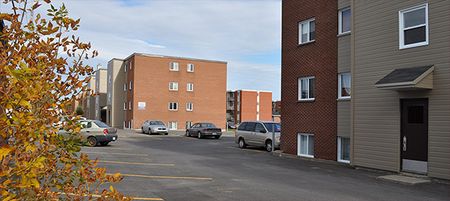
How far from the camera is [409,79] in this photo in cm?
1266

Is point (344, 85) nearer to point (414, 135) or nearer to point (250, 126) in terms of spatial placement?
point (414, 135)

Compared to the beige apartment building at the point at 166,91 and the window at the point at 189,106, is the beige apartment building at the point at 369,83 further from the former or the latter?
the window at the point at 189,106

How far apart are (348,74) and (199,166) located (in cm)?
734

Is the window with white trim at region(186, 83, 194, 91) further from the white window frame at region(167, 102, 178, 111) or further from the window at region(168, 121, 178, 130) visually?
the window at region(168, 121, 178, 130)

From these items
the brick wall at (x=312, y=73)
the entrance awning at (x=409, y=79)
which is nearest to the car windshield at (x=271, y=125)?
the brick wall at (x=312, y=73)

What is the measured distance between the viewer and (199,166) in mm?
15672

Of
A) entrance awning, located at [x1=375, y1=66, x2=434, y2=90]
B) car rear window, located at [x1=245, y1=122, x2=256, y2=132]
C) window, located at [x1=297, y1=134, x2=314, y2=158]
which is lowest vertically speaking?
window, located at [x1=297, y1=134, x2=314, y2=158]

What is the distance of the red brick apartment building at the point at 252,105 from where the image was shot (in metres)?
Answer: 93.2

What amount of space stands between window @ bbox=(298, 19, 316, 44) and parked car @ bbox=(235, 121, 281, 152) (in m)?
5.62

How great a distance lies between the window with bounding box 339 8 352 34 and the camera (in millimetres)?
17094

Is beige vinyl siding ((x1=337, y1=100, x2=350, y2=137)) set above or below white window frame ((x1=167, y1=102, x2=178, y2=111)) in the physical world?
below

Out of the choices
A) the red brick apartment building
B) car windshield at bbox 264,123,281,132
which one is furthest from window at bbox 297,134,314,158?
the red brick apartment building

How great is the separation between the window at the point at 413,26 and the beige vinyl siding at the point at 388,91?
177 mm

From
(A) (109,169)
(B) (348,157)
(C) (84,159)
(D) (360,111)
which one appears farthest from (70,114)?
(B) (348,157)
